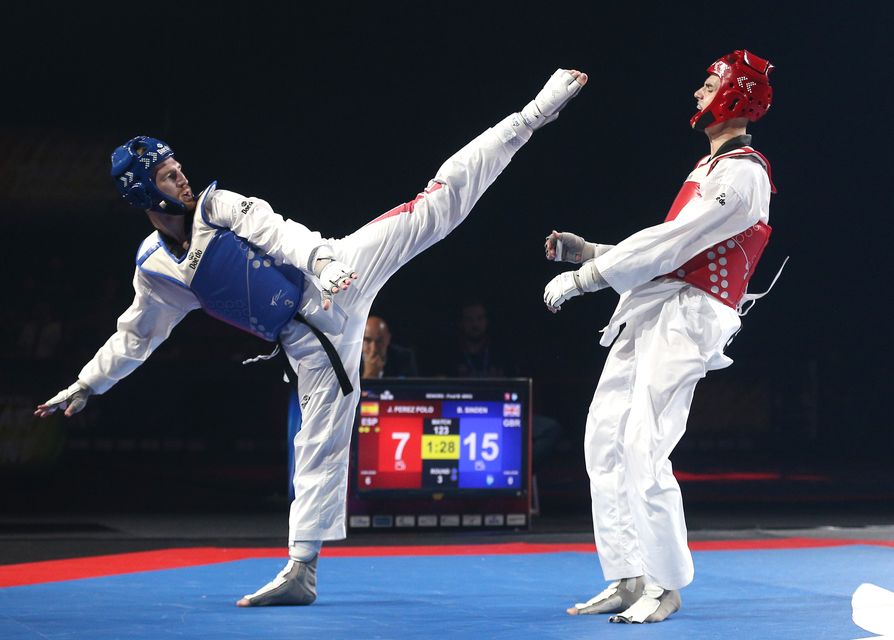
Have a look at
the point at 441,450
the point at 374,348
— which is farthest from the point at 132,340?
the point at 374,348

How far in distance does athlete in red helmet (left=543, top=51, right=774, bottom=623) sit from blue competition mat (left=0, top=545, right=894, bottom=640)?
22cm

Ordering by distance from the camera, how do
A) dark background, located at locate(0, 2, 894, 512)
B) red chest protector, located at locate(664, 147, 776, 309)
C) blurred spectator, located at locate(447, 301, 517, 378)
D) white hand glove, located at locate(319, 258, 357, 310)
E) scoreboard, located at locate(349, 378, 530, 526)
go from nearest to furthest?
1. white hand glove, located at locate(319, 258, 357, 310)
2. red chest protector, located at locate(664, 147, 776, 309)
3. scoreboard, located at locate(349, 378, 530, 526)
4. blurred spectator, located at locate(447, 301, 517, 378)
5. dark background, located at locate(0, 2, 894, 512)

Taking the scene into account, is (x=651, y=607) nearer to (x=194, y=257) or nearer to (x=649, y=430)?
(x=649, y=430)

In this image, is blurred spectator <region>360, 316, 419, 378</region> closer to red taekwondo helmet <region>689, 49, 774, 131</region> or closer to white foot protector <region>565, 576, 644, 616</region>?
white foot protector <region>565, 576, 644, 616</region>

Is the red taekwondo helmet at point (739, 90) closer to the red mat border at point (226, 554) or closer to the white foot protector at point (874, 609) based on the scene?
the white foot protector at point (874, 609)

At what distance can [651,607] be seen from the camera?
3814 mm

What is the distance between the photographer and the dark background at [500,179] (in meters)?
10.7

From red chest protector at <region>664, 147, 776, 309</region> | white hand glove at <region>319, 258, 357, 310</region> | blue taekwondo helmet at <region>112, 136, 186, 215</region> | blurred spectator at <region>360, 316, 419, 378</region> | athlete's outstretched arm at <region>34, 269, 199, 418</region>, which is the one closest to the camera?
white hand glove at <region>319, 258, 357, 310</region>

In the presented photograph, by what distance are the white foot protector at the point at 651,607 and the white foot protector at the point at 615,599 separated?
4.7 inches

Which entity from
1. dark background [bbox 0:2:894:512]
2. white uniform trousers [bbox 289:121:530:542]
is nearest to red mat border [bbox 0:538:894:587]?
white uniform trousers [bbox 289:121:530:542]

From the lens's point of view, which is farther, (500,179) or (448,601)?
(500,179)

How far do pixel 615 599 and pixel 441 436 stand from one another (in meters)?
2.57

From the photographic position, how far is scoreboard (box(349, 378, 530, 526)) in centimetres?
646

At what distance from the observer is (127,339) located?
4355 mm
